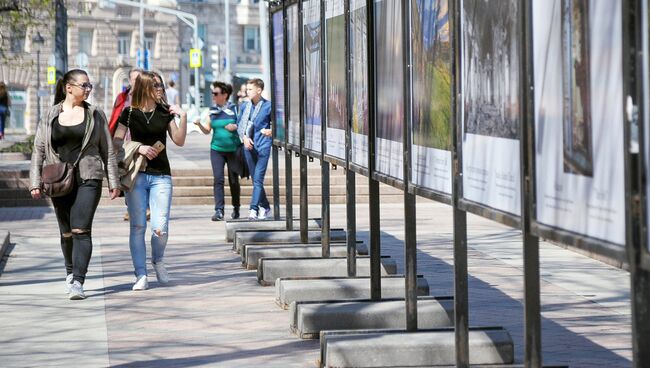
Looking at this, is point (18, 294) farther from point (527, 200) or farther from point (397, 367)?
point (527, 200)

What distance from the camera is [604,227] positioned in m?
4.55

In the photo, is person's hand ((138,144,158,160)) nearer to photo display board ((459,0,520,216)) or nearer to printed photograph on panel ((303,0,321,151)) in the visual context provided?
printed photograph on panel ((303,0,321,151))

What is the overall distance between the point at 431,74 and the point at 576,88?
2403 mm

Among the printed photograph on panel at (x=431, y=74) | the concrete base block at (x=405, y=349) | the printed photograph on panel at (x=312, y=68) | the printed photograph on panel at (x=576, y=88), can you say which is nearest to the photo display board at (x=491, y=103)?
the printed photograph on panel at (x=431, y=74)

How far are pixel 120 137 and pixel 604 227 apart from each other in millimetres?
7737

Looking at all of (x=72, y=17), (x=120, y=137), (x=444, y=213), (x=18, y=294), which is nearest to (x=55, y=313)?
(x=18, y=294)

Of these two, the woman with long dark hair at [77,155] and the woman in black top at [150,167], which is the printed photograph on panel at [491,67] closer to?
the woman with long dark hair at [77,155]

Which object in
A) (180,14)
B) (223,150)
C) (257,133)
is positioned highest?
(180,14)

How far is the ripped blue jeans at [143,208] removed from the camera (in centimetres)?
1170

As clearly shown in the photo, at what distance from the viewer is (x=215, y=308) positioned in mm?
10453

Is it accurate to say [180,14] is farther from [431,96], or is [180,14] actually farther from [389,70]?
[431,96]

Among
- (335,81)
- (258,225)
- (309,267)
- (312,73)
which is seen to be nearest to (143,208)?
(309,267)

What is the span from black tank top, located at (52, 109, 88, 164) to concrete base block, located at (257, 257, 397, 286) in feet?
5.73

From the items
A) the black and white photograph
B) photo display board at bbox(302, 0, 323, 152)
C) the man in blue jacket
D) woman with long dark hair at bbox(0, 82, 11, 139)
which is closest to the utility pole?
woman with long dark hair at bbox(0, 82, 11, 139)
